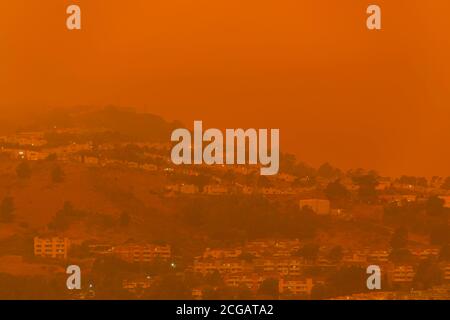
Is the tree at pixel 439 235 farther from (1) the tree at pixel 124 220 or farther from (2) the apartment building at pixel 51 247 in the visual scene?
(2) the apartment building at pixel 51 247

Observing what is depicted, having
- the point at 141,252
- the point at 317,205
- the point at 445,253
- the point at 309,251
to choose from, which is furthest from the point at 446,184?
the point at 141,252

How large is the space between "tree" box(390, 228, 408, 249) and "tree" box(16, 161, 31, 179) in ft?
9.79

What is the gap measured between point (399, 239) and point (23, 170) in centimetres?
309

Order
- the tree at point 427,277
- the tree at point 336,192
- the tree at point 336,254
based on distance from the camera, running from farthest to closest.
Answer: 1. the tree at point 336,192
2. the tree at point 336,254
3. the tree at point 427,277

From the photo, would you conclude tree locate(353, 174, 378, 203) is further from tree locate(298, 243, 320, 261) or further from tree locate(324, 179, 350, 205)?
tree locate(298, 243, 320, 261)

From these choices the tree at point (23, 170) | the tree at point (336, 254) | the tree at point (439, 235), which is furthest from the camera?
the tree at point (23, 170)

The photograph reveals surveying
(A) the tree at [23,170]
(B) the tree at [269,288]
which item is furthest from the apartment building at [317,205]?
(A) the tree at [23,170]

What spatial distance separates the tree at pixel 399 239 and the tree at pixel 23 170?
299cm

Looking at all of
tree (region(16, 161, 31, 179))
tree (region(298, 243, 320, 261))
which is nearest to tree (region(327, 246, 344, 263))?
tree (region(298, 243, 320, 261))

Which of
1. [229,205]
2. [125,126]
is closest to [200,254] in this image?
[229,205]

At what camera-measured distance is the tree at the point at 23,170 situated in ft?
39.4

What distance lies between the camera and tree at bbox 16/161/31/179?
12.0m

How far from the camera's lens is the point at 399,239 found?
1192 centimetres

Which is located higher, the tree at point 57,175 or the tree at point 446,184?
the tree at point 57,175
